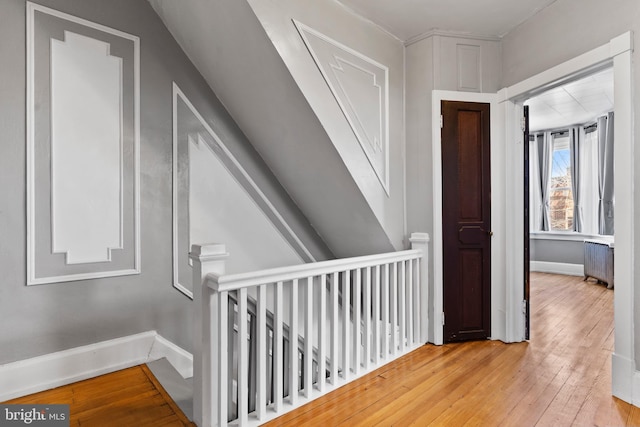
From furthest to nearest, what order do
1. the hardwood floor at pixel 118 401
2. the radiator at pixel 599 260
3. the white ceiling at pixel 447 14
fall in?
the radiator at pixel 599 260
the white ceiling at pixel 447 14
the hardwood floor at pixel 118 401

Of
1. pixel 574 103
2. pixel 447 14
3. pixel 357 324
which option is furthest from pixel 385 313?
pixel 574 103

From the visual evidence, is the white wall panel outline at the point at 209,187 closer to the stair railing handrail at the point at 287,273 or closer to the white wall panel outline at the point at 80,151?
the white wall panel outline at the point at 80,151

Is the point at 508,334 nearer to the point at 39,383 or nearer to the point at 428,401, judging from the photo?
the point at 428,401

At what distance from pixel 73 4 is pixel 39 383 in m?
2.34

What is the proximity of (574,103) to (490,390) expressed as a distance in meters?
4.45

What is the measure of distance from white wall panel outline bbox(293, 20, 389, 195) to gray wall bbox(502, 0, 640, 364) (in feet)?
3.41

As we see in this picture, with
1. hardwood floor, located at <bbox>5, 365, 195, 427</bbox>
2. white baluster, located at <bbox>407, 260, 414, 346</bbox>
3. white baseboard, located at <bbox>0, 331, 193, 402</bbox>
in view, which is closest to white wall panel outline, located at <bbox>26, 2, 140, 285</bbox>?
white baseboard, located at <bbox>0, 331, 193, 402</bbox>

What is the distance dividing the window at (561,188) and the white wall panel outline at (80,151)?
6.80 metres

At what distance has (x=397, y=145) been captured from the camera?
2.76 meters

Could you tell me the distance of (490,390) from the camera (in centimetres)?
197

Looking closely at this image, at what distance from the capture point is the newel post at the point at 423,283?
269 cm

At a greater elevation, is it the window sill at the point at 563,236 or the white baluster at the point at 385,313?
the window sill at the point at 563,236

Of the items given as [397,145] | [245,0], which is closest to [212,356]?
[245,0]

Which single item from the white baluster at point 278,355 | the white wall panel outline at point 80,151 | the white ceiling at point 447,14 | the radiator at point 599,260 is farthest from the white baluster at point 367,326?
the radiator at point 599,260
